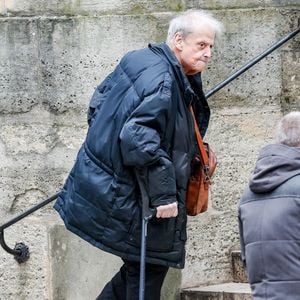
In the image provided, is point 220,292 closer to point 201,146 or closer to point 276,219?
point 201,146

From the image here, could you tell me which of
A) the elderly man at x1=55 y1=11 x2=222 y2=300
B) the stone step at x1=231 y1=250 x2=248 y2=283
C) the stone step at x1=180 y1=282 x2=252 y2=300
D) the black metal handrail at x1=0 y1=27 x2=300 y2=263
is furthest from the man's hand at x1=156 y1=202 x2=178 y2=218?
the stone step at x1=231 y1=250 x2=248 y2=283

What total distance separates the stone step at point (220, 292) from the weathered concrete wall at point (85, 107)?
0.08 meters

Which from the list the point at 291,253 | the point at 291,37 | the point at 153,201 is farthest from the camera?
the point at 291,37

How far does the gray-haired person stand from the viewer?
15.3ft

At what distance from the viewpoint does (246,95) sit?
6.53 m

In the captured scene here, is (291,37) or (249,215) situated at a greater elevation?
(291,37)

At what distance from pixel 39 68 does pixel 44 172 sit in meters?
0.62

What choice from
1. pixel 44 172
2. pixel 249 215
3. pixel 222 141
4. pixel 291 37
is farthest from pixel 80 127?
pixel 249 215

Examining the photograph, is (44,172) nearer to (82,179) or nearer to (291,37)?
(82,179)

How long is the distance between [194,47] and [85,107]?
50.6 inches

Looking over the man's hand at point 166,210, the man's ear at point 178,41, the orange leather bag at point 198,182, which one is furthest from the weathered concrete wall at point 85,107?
the man's hand at point 166,210

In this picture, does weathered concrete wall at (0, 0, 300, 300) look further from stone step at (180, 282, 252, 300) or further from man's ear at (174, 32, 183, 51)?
man's ear at (174, 32, 183, 51)

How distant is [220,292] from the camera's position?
6.18 metres

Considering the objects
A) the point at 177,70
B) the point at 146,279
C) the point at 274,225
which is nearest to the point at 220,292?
the point at 146,279
